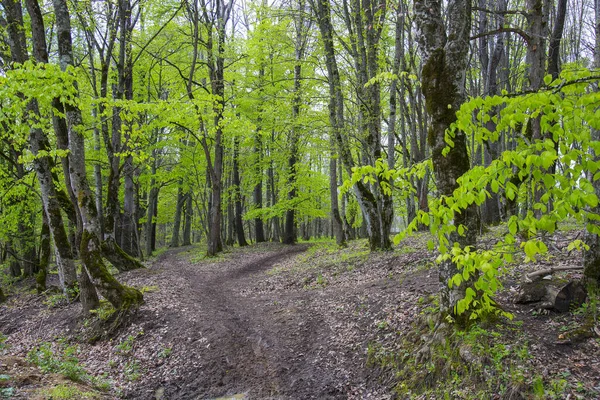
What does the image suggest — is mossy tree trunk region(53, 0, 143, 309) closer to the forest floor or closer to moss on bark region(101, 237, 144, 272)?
the forest floor

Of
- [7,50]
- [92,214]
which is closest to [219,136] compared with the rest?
[7,50]

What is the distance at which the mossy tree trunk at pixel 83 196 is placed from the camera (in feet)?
24.9

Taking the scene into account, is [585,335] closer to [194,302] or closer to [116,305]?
[194,302]

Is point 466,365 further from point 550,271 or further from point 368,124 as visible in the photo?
point 368,124

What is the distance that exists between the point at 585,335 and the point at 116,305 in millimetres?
8271

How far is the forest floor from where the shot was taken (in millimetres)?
3976

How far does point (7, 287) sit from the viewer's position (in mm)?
14742

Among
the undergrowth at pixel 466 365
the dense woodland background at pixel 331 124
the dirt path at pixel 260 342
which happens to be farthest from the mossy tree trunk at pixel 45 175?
the undergrowth at pixel 466 365

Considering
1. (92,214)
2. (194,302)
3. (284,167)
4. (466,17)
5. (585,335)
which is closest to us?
(585,335)

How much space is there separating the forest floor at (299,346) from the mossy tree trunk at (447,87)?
1.00 meters

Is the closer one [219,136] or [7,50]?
[7,50]

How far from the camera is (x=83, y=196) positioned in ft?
25.8

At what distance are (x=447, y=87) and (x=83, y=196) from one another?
7.34 m

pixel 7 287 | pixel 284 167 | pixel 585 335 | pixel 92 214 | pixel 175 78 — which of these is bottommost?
pixel 7 287
